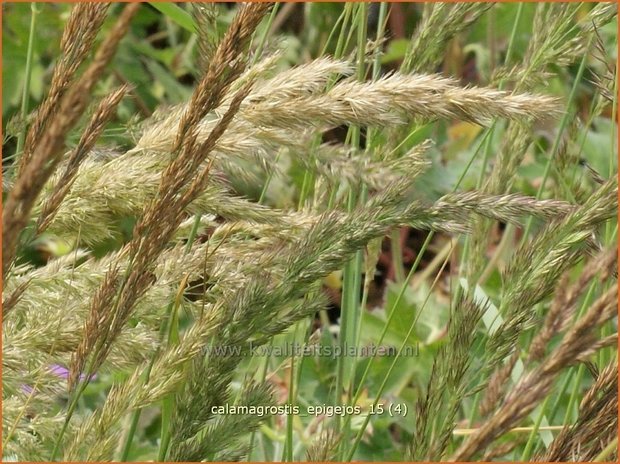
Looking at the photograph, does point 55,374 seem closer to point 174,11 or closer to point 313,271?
point 313,271

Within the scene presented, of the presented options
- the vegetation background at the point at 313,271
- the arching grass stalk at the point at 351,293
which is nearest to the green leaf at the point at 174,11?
the vegetation background at the point at 313,271

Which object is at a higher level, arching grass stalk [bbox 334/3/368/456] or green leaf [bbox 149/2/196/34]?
green leaf [bbox 149/2/196/34]

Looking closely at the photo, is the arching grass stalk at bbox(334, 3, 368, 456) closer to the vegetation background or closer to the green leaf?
the vegetation background

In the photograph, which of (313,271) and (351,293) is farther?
(351,293)

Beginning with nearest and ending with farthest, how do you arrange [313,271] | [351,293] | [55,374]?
1. [313,271]
2. [55,374]
3. [351,293]

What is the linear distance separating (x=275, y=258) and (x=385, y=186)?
0.44 ft

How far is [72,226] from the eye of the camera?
1023 mm

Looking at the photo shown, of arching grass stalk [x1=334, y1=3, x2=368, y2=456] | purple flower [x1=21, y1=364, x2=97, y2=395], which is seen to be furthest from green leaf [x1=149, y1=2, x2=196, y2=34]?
purple flower [x1=21, y1=364, x2=97, y2=395]

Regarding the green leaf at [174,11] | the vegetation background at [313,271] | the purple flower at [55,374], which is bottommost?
the purple flower at [55,374]

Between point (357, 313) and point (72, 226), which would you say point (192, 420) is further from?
point (357, 313)

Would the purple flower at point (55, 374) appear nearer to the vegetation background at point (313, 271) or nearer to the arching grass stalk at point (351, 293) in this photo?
the vegetation background at point (313, 271)

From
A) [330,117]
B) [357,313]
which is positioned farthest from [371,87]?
[357,313]

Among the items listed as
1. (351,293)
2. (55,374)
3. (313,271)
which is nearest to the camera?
(313,271)

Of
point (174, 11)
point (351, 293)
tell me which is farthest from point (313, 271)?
point (174, 11)
